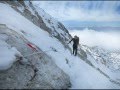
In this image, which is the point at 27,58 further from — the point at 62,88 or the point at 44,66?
the point at 62,88

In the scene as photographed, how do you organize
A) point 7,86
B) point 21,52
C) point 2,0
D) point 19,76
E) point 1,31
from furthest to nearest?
1. point 2,0
2. point 1,31
3. point 21,52
4. point 19,76
5. point 7,86

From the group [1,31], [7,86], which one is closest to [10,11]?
[1,31]

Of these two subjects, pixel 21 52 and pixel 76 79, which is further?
pixel 76 79

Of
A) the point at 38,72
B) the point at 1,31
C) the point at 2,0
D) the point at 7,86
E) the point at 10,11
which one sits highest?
the point at 2,0

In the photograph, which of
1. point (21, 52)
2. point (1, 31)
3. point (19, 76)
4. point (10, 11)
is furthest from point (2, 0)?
point (19, 76)

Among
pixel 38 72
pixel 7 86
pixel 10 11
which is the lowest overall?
pixel 7 86

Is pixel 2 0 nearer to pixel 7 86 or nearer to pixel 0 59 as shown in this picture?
pixel 0 59

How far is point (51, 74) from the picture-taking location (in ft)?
70.9

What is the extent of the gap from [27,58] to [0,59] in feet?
8.84

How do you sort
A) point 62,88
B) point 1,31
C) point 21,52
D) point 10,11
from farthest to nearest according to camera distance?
point 10,11 → point 1,31 → point 21,52 → point 62,88

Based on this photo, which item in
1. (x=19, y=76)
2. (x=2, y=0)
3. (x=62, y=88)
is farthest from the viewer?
(x=2, y=0)

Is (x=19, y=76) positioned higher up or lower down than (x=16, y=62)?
lower down

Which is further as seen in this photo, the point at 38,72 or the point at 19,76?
the point at 38,72

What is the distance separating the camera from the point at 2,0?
4000cm
